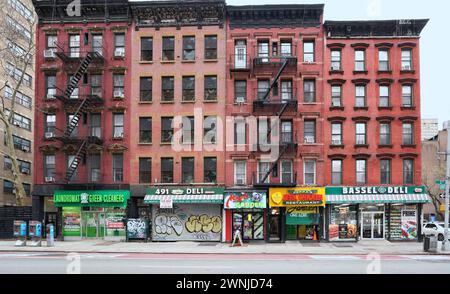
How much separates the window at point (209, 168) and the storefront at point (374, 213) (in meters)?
8.39

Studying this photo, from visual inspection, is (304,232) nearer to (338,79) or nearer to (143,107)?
(338,79)

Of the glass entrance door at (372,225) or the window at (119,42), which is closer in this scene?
the glass entrance door at (372,225)

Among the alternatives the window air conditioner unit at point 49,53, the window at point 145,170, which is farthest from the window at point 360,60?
the window air conditioner unit at point 49,53

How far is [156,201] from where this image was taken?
117 feet

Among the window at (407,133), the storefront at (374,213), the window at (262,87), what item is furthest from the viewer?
the window at (262,87)

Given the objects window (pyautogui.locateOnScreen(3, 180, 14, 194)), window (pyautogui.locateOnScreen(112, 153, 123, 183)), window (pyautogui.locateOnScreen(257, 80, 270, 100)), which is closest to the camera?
window (pyautogui.locateOnScreen(257, 80, 270, 100))

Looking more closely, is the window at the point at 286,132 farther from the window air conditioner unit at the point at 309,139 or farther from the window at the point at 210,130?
the window at the point at 210,130

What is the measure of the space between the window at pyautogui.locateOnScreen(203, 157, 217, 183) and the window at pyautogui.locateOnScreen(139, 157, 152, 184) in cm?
419

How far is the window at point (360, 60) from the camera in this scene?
120ft

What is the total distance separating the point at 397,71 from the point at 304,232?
13.8 metres

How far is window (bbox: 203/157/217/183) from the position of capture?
36.5m

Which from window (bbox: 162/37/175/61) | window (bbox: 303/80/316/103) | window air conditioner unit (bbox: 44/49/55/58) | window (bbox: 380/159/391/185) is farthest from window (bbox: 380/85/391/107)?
window air conditioner unit (bbox: 44/49/55/58)

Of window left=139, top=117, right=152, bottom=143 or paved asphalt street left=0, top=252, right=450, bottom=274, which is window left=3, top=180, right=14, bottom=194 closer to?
window left=139, top=117, right=152, bottom=143

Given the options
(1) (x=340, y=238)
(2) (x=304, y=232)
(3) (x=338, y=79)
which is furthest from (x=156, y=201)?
(3) (x=338, y=79)
